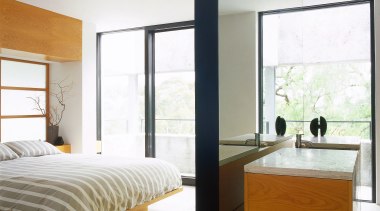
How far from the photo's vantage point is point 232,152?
2.05 metres

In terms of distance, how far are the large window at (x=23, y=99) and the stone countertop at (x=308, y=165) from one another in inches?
162

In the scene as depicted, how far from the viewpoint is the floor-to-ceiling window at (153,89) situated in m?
5.67

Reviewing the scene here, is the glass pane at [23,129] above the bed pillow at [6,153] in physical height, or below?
above

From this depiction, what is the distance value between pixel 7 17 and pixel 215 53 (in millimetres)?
3444

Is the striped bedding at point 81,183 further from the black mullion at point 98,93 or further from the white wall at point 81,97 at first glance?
the black mullion at point 98,93

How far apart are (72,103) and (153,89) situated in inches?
49.8

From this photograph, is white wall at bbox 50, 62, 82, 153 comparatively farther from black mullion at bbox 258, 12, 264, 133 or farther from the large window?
black mullion at bbox 258, 12, 264, 133

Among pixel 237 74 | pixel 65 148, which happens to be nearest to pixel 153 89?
pixel 65 148

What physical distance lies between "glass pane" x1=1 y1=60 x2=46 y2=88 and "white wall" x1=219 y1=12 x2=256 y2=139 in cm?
372

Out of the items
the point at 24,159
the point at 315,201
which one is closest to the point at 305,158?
the point at 315,201

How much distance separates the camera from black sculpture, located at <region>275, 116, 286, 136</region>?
8.45 ft

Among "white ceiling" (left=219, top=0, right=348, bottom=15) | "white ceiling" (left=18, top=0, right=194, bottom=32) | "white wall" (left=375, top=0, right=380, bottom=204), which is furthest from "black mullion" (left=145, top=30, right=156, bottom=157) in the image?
"white wall" (left=375, top=0, right=380, bottom=204)

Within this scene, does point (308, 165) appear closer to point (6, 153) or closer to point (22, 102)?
point (6, 153)

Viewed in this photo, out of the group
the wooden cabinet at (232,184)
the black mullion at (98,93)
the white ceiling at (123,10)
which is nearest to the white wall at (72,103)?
the black mullion at (98,93)
